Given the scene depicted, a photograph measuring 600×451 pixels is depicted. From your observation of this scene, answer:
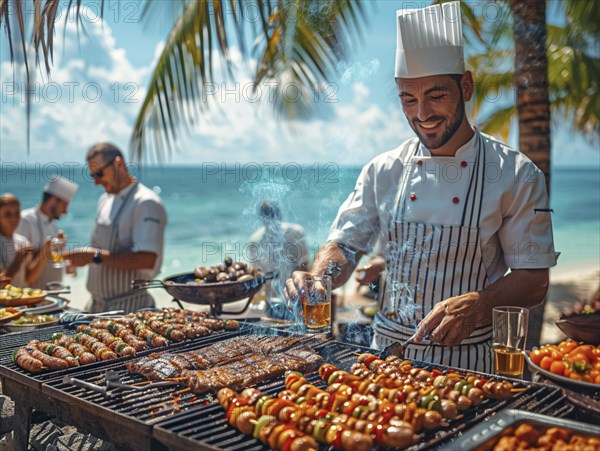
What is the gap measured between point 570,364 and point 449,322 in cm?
63

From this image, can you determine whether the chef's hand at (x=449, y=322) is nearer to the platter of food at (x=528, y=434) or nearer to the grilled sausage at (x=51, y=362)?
the platter of food at (x=528, y=434)

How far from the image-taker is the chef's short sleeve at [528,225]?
3.38 m

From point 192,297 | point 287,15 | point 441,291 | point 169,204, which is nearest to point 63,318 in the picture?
point 192,297

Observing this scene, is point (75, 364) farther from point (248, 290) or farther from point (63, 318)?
point (248, 290)

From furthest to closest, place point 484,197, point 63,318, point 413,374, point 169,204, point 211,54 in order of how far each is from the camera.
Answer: point 169,204 → point 211,54 → point 63,318 → point 484,197 → point 413,374

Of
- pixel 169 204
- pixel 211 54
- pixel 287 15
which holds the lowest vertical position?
pixel 169 204

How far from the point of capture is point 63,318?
429 centimetres

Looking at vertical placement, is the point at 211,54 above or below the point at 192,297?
above

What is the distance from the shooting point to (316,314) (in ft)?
Answer: 10.8

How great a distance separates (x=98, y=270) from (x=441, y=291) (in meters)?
3.92

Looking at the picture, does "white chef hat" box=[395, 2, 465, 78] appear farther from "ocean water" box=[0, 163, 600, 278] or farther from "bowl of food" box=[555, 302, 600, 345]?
"ocean water" box=[0, 163, 600, 278]

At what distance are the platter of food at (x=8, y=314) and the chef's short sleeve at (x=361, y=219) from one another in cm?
230

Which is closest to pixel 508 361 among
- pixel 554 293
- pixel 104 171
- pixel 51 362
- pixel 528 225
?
pixel 528 225

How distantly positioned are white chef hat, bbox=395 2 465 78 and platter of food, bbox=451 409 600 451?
2.11 metres
